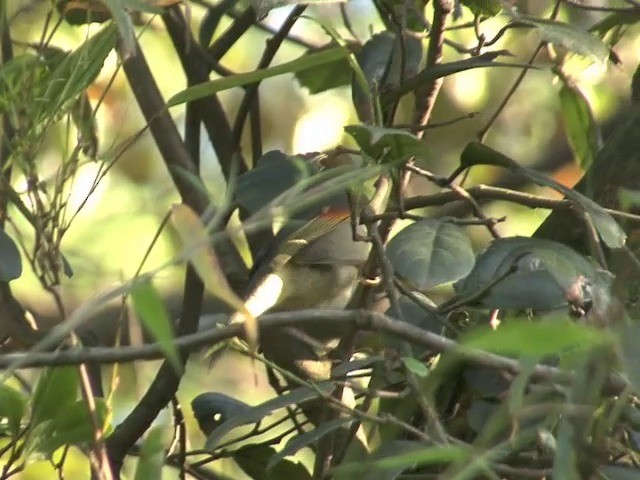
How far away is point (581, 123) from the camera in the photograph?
1119 millimetres

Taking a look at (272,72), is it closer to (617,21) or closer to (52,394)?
(52,394)

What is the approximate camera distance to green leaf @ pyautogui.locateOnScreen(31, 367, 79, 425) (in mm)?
794

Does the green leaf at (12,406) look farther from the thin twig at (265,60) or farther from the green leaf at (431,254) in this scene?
the thin twig at (265,60)

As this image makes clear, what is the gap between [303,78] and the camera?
1.28 m

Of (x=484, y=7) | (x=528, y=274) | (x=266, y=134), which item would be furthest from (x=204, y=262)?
(x=266, y=134)

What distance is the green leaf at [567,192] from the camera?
29.9 inches

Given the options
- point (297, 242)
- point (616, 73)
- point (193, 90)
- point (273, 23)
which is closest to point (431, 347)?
point (193, 90)

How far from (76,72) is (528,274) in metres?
0.34

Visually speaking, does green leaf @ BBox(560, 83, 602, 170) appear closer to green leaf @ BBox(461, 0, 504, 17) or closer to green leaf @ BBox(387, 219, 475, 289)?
green leaf @ BBox(461, 0, 504, 17)

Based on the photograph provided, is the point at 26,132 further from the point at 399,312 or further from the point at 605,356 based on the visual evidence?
the point at 605,356

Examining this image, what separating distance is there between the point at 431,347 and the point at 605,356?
15 cm

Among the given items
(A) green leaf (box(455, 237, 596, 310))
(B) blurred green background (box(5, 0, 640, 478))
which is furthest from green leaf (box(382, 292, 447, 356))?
(B) blurred green background (box(5, 0, 640, 478))

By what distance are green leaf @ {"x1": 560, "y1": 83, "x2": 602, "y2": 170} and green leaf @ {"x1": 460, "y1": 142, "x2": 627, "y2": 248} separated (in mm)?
292

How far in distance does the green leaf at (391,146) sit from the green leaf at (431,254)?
0.17 feet
